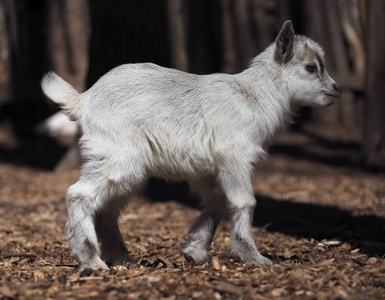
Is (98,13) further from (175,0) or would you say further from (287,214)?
(287,214)

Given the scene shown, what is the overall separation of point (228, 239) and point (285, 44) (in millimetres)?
2085

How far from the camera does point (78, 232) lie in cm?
461

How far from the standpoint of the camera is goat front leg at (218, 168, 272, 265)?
15.6ft

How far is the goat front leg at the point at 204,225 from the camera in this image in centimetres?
504

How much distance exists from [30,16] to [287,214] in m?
9.53

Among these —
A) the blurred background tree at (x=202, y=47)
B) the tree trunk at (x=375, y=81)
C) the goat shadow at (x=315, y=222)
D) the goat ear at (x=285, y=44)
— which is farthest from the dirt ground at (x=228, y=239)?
the blurred background tree at (x=202, y=47)

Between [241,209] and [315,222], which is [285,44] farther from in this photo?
[315,222]

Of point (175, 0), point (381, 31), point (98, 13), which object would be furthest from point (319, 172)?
point (98, 13)

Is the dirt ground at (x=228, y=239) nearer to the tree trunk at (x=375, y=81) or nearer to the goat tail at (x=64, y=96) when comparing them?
the tree trunk at (x=375, y=81)

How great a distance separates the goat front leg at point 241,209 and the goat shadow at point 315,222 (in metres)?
0.98

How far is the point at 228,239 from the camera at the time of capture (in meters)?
6.13

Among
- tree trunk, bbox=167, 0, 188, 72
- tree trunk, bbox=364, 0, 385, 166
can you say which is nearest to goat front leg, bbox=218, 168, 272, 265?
tree trunk, bbox=167, 0, 188, 72

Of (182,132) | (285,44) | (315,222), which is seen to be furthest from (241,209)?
(315,222)

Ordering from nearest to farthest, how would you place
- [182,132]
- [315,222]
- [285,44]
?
[182,132] < [285,44] < [315,222]
